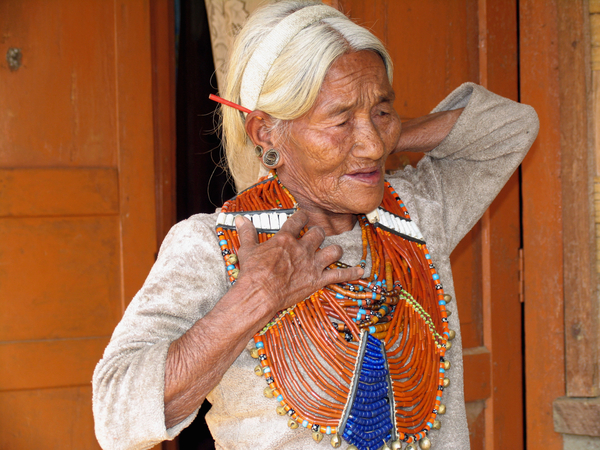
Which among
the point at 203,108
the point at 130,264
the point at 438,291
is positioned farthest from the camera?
the point at 203,108

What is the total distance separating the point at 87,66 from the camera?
8.57 ft

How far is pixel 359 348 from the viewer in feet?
4.15

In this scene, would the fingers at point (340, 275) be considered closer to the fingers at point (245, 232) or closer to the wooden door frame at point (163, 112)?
the fingers at point (245, 232)

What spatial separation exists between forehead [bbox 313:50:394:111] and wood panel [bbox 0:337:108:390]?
69.8 inches

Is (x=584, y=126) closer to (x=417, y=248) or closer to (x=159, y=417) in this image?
(x=417, y=248)

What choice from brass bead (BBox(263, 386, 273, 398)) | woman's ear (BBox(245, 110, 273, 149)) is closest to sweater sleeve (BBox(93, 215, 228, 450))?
brass bead (BBox(263, 386, 273, 398))

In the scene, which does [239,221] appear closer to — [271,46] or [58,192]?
[271,46]

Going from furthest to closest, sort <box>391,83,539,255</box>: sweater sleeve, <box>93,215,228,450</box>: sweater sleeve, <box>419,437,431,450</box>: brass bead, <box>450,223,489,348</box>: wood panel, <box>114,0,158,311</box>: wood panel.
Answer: <box>114,0,158,311</box>: wood panel
<box>450,223,489,348</box>: wood panel
<box>391,83,539,255</box>: sweater sleeve
<box>419,437,431,450</box>: brass bead
<box>93,215,228,450</box>: sweater sleeve

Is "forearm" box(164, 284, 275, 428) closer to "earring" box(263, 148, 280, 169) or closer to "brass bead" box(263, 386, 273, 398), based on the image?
"brass bead" box(263, 386, 273, 398)

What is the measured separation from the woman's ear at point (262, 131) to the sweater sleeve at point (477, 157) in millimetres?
467

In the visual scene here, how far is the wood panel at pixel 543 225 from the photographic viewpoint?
2184 mm

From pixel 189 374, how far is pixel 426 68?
1.64m

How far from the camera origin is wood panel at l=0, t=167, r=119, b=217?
8.09ft

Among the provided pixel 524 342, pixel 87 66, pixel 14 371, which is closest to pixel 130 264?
pixel 14 371
